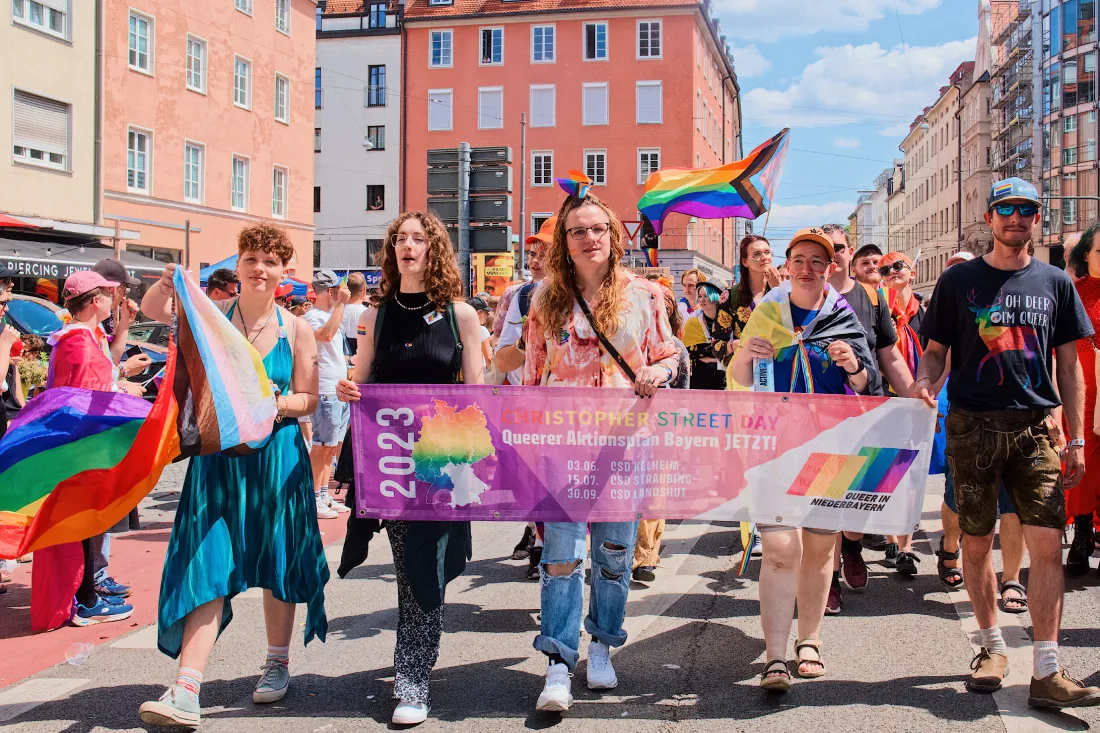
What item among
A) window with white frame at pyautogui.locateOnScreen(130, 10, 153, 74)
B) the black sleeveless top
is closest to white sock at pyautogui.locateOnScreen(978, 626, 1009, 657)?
the black sleeveless top

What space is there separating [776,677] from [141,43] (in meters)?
28.6

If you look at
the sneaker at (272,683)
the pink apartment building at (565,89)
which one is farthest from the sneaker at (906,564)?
the pink apartment building at (565,89)

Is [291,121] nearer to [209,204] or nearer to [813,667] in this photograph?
[209,204]

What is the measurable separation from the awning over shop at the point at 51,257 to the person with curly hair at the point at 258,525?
18374 millimetres

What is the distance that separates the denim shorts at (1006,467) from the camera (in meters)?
4.40

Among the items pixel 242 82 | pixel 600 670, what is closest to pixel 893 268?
pixel 600 670

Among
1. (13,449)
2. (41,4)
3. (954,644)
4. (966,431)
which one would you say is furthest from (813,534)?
(41,4)

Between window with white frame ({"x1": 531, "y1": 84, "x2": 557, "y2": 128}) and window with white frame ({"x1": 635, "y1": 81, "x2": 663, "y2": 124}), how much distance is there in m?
4.45

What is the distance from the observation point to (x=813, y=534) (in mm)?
4609

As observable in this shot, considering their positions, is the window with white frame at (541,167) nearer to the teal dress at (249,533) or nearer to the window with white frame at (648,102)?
the window with white frame at (648,102)

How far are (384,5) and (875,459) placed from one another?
5577 centimetres

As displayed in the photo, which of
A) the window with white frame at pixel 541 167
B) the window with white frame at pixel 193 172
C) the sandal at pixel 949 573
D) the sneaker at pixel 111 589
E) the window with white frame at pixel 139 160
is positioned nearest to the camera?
the sneaker at pixel 111 589

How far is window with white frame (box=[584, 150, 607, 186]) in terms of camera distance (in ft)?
173

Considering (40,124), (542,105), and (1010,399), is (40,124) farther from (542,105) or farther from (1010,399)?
(542,105)
